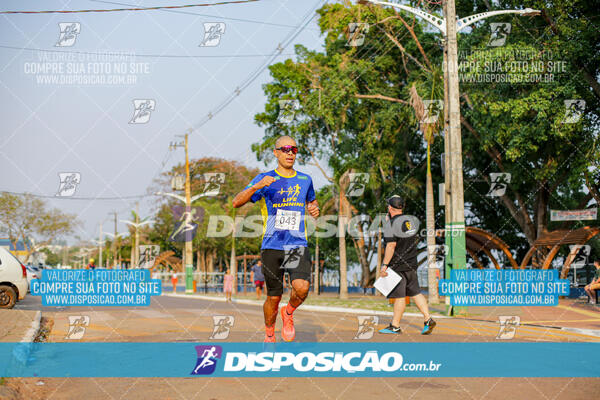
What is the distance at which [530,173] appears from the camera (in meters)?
27.0

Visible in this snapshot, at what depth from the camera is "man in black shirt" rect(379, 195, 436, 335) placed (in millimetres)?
8680

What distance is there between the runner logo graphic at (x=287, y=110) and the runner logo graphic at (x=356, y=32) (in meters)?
3.86

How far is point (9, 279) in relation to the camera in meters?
17.0

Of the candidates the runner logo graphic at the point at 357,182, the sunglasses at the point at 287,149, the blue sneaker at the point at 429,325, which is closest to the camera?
the sunglasses at the point at 287,149

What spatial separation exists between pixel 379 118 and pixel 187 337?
20618 millimetres

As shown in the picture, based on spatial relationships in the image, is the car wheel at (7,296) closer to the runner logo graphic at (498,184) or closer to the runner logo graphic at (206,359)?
the runner logo graphic at (206,359)

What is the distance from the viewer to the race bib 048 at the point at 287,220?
5.89 meters

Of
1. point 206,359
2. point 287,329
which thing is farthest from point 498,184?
point 206,359

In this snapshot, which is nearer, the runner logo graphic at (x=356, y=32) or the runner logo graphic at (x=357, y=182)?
the runner logo graphic at (x=356, y=32)

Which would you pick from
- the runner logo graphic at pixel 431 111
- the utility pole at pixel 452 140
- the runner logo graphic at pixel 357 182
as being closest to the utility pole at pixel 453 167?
the utility pole at pixel 452 140

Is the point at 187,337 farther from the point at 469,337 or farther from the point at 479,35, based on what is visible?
the point at 479,35

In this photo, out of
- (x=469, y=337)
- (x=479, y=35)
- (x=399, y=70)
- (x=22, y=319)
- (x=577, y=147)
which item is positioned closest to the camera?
(x=469, y=337)

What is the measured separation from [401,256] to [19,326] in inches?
262

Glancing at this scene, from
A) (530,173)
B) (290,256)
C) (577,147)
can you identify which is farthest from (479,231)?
(290,256)
